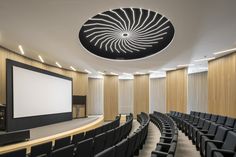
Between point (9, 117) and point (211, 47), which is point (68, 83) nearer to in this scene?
point (9, 117)

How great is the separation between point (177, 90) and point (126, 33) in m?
7.94

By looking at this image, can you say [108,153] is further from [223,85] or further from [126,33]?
[223,85]

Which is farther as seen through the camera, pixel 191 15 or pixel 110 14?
pixel 110 14

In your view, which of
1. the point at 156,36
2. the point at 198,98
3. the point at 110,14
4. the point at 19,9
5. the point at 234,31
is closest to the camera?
the point at 19,9

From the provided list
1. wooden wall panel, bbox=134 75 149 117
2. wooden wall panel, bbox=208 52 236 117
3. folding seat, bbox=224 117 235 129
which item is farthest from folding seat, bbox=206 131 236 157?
wooden wall panel, bbox=134 75 149 117

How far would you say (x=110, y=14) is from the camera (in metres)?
5.89

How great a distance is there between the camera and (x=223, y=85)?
32.8 feet

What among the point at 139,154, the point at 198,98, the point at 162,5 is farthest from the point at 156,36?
the point at 198,98

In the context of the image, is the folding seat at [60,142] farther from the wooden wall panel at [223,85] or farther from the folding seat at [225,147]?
the wooden wall panel at [223,85]

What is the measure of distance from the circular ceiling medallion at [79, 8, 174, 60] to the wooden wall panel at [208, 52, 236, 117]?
329 cm

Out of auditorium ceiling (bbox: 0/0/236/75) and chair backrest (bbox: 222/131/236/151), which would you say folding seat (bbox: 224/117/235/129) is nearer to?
auditorium ceiling (bbox: 0/0/236/75)

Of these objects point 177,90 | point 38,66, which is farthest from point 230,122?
point 38,66

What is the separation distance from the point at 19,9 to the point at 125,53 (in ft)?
22.2

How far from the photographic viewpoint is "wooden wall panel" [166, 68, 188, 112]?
44.3 ft
